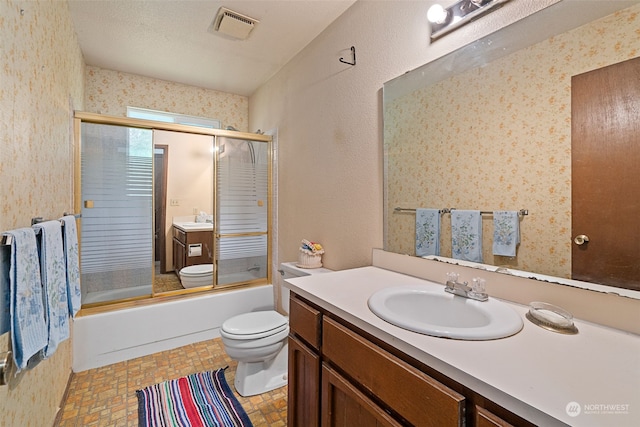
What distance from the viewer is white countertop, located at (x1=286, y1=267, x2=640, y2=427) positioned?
1.64 feet

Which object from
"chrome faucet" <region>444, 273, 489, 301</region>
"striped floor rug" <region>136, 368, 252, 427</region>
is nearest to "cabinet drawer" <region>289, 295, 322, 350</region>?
"chrome faucet" <region>444, 273, 489, 301</region>

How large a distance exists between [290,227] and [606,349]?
84.1 inches

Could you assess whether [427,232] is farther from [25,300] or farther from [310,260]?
[25,300]

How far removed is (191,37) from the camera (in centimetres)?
217

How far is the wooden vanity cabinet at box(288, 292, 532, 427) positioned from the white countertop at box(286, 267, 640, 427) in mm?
39

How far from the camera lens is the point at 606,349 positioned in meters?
0.70

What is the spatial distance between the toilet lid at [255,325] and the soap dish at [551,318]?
1.39 meters

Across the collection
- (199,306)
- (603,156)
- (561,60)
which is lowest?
(199,306)

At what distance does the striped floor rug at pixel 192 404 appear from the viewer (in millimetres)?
1575

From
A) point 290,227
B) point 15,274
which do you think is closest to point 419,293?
point 15,274

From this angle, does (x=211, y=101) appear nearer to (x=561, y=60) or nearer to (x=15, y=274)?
(x=15, y=274)

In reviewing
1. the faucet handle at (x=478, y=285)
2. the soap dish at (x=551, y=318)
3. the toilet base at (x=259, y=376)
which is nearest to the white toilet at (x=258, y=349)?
the toilet base at (x=259, y=376)

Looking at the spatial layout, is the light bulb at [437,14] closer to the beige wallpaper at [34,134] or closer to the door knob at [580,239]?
the door knob at [580,239]

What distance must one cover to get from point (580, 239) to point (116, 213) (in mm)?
2822
